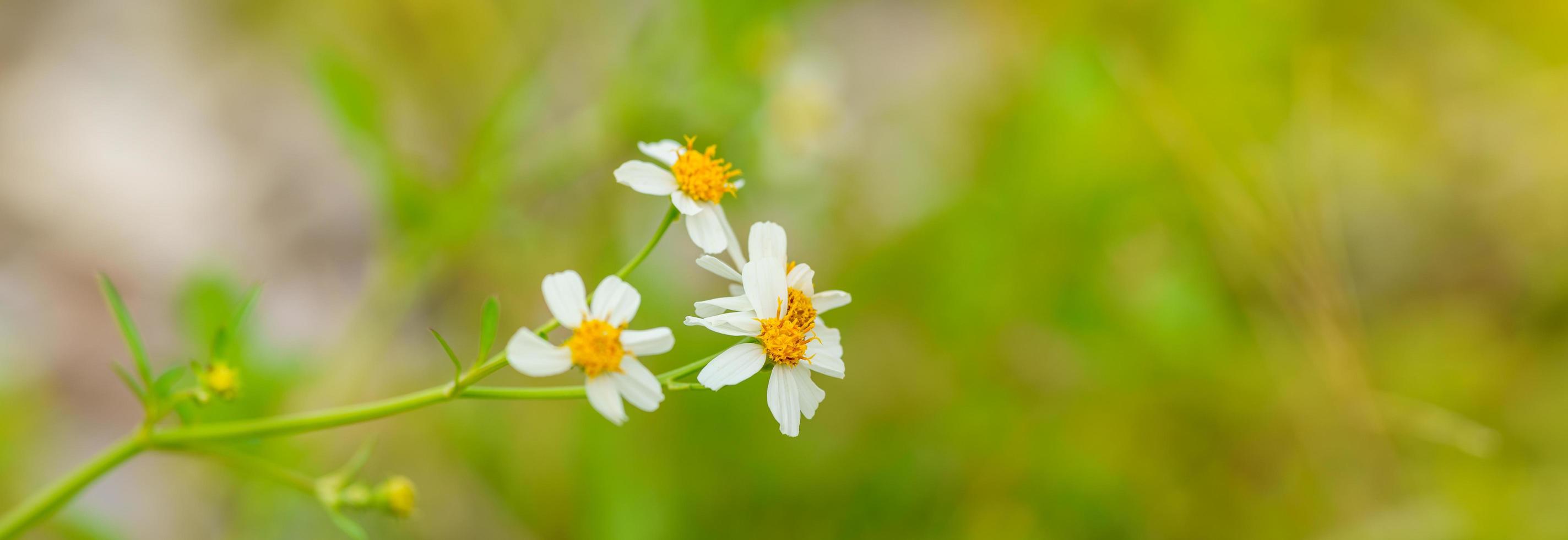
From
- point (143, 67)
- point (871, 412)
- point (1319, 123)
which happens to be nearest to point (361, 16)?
point (143, 67)

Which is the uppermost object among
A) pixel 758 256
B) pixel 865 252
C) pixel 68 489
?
pixel 865 252

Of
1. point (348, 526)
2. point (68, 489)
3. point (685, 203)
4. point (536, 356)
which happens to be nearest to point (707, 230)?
point (685, 203)

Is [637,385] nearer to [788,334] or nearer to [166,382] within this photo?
[788,334]

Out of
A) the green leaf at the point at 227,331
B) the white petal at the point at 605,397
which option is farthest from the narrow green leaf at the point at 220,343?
the white petal at the point at 605,397

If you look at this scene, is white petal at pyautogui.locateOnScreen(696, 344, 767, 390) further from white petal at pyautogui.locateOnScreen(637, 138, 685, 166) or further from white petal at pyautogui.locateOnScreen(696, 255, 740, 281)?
white petal at pyautogui.locateOnScreen(637, 138, 685, 166)

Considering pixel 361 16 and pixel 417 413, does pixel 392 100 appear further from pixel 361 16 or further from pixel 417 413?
pixel 417 413

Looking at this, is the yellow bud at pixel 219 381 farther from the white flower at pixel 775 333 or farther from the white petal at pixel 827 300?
the white petal at pixel 827 300

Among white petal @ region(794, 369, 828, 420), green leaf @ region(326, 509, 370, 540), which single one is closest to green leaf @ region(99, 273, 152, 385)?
green leaf @ region(326, 509, 370, 540)
